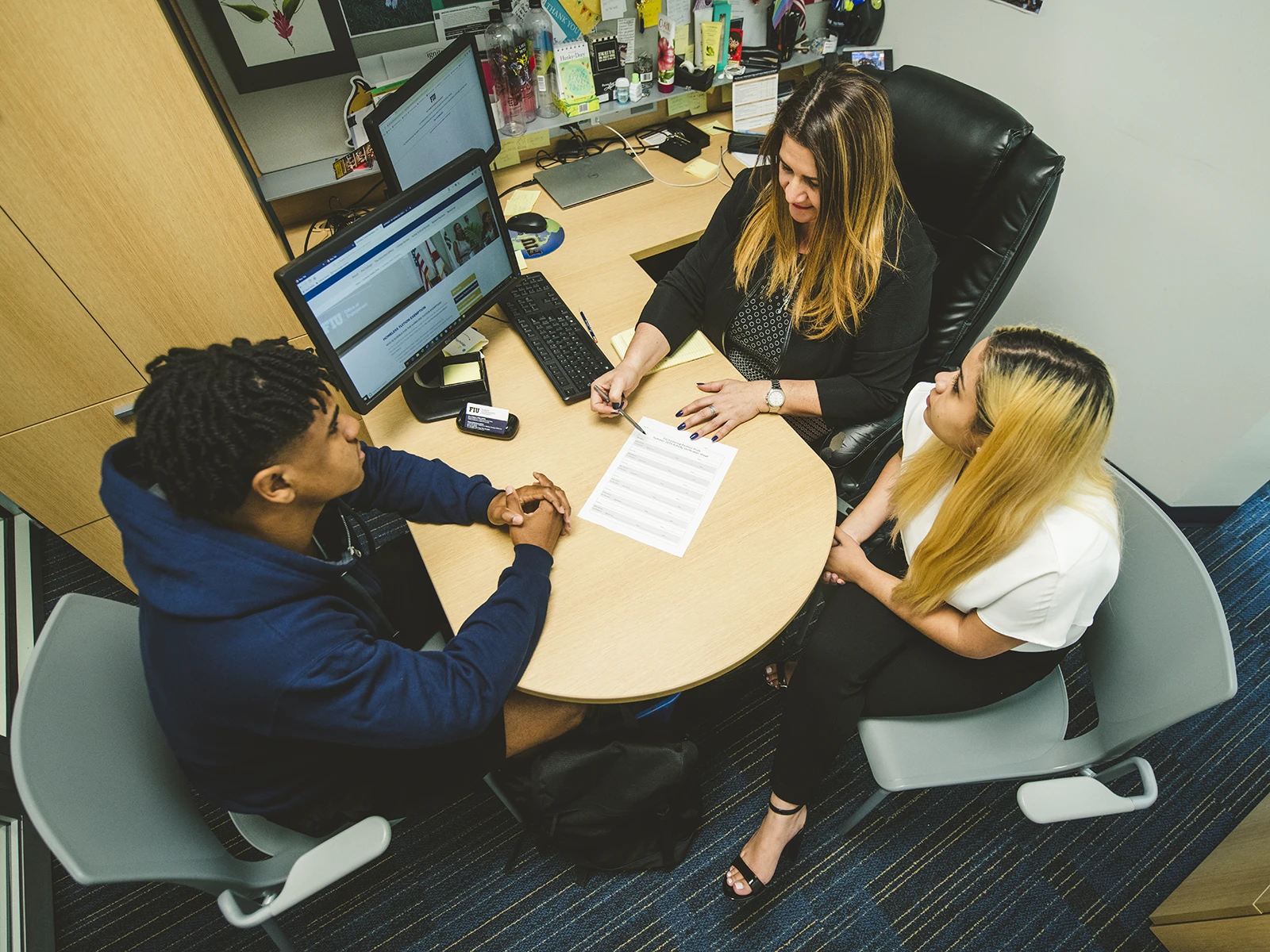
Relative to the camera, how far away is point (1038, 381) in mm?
989

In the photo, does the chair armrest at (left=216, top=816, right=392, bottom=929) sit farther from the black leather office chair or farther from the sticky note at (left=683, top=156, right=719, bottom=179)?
the sticky note at (left=683, top=156, right=719, bottom=179)

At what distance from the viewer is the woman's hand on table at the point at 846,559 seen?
4.47 feet

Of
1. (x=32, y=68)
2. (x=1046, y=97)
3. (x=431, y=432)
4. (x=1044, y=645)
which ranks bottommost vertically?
(x=1044, y=645)

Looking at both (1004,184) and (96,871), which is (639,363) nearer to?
(1004,184)

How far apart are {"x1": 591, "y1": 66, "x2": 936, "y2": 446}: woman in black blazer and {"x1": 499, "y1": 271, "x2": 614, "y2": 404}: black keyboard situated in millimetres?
53

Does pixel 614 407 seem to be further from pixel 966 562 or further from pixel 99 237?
pixel 99 237

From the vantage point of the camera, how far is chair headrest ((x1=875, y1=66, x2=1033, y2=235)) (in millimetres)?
1396

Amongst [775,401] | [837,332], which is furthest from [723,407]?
[837,332]

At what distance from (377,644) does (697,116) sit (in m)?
2.17

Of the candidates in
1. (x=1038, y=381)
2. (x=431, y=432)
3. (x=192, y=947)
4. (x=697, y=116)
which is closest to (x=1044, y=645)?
(x=1038, y=381)

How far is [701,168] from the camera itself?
6.82 feet

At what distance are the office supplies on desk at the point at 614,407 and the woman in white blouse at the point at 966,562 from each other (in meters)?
0.51

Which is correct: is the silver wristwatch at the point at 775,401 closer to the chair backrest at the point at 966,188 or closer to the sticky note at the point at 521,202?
the chair backrest at the point at 966,188

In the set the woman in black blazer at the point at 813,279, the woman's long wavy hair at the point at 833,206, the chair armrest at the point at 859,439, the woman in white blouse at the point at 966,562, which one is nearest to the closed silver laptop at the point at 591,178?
the woman in black blazer at the point at 813,279
